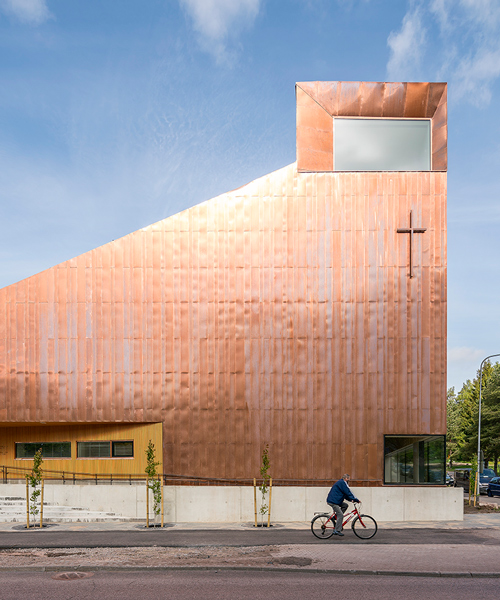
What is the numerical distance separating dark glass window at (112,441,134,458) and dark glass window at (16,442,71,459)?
7.02ft

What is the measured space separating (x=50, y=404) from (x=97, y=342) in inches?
121

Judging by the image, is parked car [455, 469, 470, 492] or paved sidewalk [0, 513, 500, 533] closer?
paved sidewalk [0, 513, 500, 533]

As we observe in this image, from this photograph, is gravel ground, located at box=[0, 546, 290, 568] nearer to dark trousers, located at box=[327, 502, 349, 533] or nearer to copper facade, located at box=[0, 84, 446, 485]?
dark trousers, located at box=[327, 502, 349, 533]

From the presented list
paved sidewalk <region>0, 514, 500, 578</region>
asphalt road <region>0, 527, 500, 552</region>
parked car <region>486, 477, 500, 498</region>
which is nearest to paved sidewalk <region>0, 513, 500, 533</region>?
paved sidewalk <region>0, 514, 500, 578</region>

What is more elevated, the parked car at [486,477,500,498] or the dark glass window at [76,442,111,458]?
the dark glass window at [76,442,111,458]

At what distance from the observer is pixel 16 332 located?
2136 centimetres

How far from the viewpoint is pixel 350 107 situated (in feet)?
70.8

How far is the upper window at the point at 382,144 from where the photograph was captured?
21.5 meters

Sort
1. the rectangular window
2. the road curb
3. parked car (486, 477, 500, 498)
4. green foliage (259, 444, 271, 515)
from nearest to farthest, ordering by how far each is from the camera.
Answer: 1. the road curb
2. green foliage (259, 444, 271, 515)
3. the rectangular window
4. parked car (486, 477, 500, 498)

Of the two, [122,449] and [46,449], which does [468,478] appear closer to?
[122,449]

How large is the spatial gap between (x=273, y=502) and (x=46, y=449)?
9.91 meters

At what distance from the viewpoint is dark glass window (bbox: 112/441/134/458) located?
21.5 metres

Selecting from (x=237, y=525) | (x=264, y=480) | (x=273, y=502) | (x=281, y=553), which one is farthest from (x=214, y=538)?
(x=273, y=502)

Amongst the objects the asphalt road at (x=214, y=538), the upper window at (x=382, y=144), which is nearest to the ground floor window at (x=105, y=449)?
the asphalt road at (x=214, y=538)
